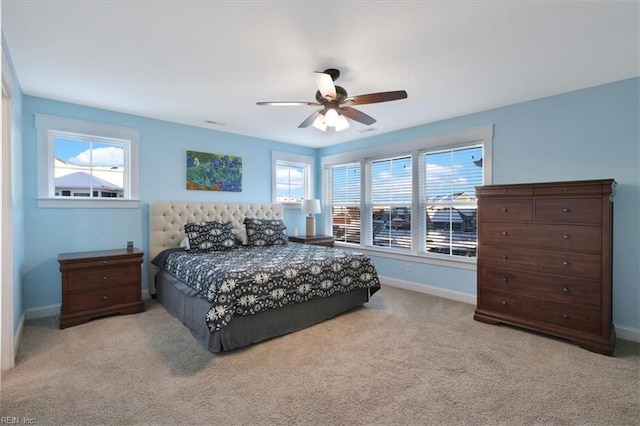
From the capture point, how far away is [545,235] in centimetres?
297

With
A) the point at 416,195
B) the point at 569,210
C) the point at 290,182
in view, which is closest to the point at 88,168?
the point at 290,182

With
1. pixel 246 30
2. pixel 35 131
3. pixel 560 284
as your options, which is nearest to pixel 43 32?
pixel 246 30

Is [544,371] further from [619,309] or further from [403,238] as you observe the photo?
[403,238]

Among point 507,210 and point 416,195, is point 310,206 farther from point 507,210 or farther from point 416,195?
point 507,210

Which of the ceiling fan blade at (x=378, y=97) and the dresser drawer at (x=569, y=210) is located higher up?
the ceiling fan blade at (x=378, y=97)

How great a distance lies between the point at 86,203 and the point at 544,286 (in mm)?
5154

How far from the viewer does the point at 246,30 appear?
2.15 meters

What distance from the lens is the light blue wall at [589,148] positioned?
2.94 metres

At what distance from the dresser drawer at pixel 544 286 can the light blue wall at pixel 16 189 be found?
4.47 metres

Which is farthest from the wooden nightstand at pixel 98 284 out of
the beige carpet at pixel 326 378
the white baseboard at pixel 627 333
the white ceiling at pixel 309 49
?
the white baseboard at pixel 627 333

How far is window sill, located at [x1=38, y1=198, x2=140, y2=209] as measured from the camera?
3.54 m

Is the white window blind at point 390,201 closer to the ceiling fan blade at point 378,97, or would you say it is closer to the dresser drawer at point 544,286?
the dresser drawer at point 544,286

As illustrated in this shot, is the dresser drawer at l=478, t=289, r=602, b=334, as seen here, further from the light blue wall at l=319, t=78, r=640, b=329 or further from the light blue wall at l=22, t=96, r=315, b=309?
the light blue wall at l=22, t=96, r=315, b=309

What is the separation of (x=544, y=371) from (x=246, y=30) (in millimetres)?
3343
